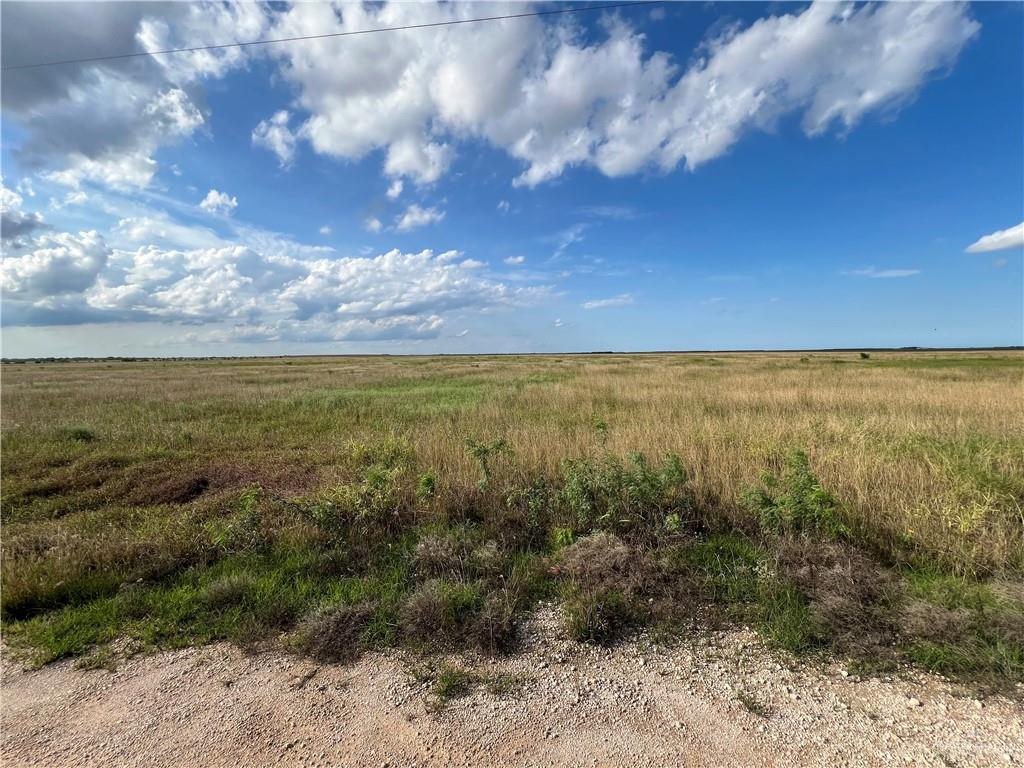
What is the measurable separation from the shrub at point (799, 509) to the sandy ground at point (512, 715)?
6.23ft

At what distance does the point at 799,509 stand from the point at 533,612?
3134 millimetres

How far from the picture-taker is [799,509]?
463 centimetres

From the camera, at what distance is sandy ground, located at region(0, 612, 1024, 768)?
92.5 inches

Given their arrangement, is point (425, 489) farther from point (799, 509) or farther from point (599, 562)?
point (799, 509)

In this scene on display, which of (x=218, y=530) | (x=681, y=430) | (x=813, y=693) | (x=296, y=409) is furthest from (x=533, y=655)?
(x=296, y=409)

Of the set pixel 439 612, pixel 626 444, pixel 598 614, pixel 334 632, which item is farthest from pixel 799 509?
pixel 334 632

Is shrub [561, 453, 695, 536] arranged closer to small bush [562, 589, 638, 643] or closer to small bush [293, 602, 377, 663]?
small bush [562, 589, 638, 643]

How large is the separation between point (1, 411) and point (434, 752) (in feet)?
81.6

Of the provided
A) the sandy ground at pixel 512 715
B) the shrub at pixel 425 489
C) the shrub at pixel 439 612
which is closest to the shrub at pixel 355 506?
the shrub at pixel 425 489

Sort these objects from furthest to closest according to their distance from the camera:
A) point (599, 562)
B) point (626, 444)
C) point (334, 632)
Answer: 1. point (626, 444)
2. point (599, 562)
3. point (334, 632)

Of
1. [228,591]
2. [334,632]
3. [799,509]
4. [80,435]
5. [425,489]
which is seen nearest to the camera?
[334,632]

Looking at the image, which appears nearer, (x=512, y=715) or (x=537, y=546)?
(x=512, y=715)

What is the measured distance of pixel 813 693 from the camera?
8.96ft

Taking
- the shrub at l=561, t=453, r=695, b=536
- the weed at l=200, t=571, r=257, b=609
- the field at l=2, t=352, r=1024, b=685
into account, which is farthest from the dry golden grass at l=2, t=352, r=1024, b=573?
the weed at l=200, t=571, r=257, b=609
